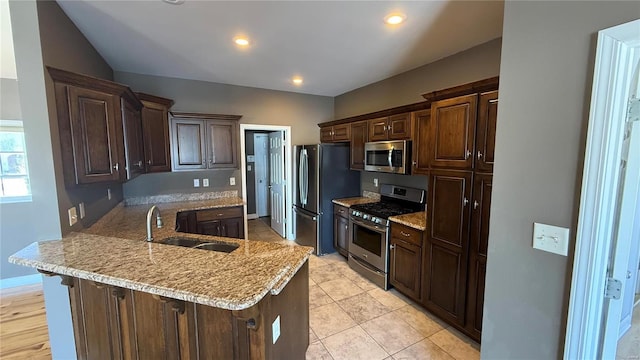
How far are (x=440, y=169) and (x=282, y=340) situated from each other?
192cm

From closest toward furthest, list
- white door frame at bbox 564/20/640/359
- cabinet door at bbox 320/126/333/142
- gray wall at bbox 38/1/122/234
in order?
white door frame at bbox 564/20/640/359, gray wall at bbox 38/1/122/234, cabinet door at bbox 320/126/333/142

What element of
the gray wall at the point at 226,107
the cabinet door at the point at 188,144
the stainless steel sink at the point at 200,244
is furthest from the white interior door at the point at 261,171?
the stainless steel sink at the point at 200,244

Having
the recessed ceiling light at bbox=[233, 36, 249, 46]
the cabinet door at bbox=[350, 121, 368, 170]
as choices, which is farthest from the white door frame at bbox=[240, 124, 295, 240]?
the recessed ceiling light at bbox=[233, 36, 249, 46]

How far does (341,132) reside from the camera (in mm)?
4191

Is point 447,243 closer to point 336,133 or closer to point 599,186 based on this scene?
point 599,186

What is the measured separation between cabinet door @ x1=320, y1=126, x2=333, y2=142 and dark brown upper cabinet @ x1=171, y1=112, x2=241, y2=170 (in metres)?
1.48

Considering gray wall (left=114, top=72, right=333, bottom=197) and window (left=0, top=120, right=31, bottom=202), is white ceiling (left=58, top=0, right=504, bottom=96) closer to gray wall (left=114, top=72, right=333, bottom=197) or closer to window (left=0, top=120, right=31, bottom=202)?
gray wall (left=114, top=72, right=333, bottom=197)

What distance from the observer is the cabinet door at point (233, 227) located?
146 inches

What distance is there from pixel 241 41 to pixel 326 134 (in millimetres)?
2329

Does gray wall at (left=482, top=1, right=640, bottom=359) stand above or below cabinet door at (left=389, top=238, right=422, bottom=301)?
above

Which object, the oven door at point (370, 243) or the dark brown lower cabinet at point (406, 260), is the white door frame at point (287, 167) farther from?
the dark brown lower cabinet at point (406, 260)

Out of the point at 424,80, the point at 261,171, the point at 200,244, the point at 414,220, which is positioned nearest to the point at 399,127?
the point at 424,80

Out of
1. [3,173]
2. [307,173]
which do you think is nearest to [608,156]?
[307,173]

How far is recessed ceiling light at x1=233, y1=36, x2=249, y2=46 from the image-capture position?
247cm
